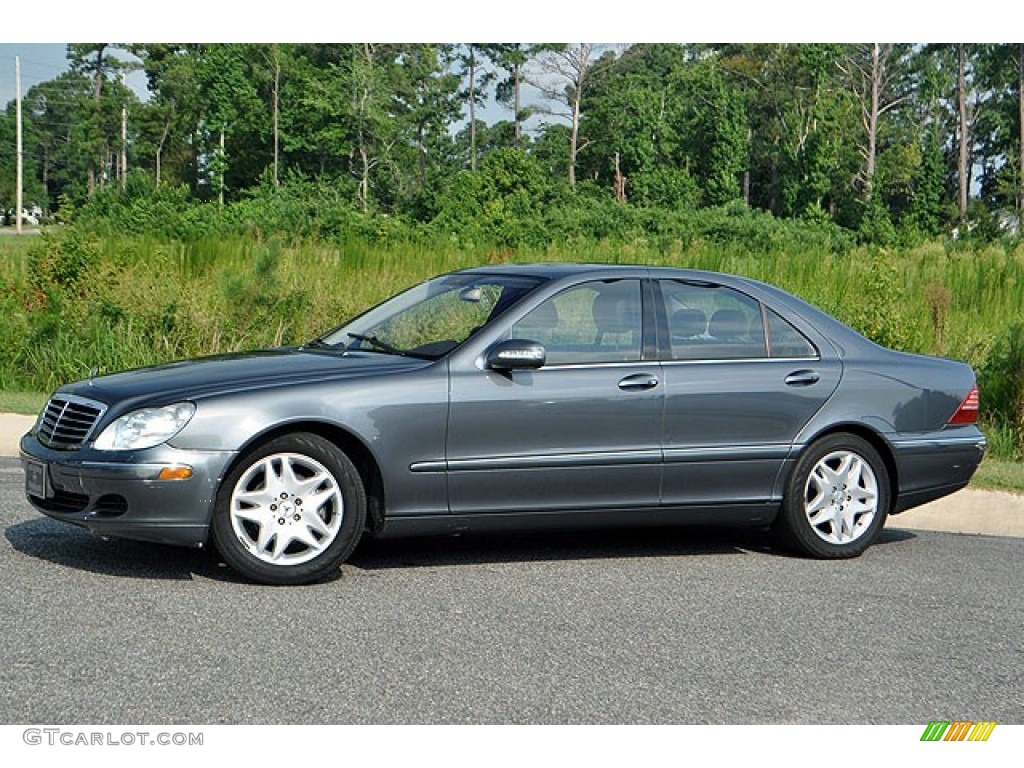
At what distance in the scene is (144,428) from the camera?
7031 mm

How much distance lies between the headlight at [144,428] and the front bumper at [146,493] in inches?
2.0

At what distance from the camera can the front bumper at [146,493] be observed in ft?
22.7

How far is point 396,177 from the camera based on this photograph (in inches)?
2923

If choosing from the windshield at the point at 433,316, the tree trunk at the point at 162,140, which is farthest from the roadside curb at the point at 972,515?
the tree trunk at the point at 162,140

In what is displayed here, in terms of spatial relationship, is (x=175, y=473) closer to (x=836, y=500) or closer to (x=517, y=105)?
(x=836, y=500)

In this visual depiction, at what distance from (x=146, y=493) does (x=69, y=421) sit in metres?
0.69

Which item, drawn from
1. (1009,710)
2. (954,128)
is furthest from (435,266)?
(954,128)

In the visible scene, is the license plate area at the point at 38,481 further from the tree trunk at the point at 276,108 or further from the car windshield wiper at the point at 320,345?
the tree trunk at the point at 276,108

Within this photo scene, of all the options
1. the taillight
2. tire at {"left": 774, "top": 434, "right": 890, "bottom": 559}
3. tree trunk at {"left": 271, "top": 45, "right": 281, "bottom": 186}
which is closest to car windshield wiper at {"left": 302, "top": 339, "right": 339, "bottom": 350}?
tire at {"left": 774, "top": 434, "right": 890, "bottom": 559}

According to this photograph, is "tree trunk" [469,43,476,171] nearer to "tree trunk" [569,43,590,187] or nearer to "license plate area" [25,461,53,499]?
"tree trunk" [569,43,590,187]

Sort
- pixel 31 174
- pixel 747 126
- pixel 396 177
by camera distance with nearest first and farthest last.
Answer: pixel 396 177, pixel 747 126, pixel 31 174

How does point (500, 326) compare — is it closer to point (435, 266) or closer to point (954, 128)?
point (435, 266)

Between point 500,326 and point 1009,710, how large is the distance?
3.27 m
